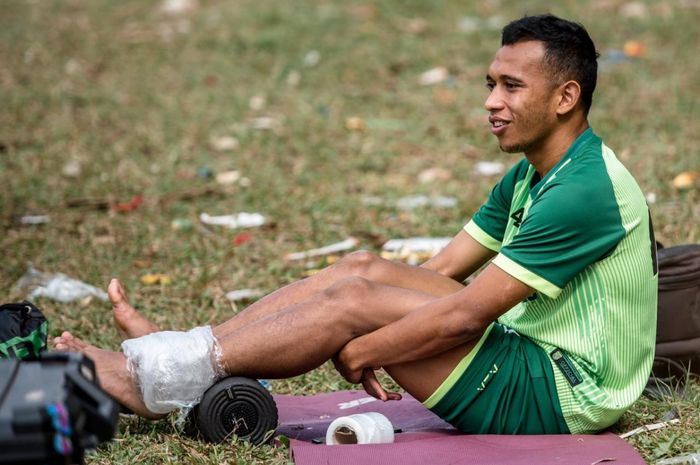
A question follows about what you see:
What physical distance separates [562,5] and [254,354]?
7.70 m

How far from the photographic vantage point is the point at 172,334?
10.7 feet

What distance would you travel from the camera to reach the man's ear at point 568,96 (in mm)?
3252

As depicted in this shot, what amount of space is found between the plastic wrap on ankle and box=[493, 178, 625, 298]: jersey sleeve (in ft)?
2.99

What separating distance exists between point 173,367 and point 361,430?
594 millimetres

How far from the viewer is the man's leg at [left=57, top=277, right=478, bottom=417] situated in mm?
3232

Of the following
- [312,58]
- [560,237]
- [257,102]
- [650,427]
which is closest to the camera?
[560,237]

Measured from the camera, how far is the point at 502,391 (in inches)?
128

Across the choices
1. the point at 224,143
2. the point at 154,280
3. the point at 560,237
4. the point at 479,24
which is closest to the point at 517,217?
the point at 560,237

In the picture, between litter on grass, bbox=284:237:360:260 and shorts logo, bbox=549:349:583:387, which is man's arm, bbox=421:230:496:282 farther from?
litter on grass, bbox=284:237:360:260

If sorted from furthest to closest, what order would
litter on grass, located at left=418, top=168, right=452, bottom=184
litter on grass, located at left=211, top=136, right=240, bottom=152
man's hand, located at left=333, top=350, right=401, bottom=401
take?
litter on grass, located at left=211, top=136, right=240, bottom=152 → litter on grass, located at left=418, top=168, right=452, bottom=184 → man's hand, located at left=333, top=350, right=401, bottom=401

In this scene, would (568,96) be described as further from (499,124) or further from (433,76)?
(433,76)

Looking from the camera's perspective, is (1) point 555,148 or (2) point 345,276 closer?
(1) point 555,148

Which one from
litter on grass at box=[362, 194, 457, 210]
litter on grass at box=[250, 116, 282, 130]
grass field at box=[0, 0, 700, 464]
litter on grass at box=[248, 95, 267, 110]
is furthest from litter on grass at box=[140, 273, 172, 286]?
litter on grass at box=[248, 95, 267, 110]

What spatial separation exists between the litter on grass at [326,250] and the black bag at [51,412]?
10.7 ft
